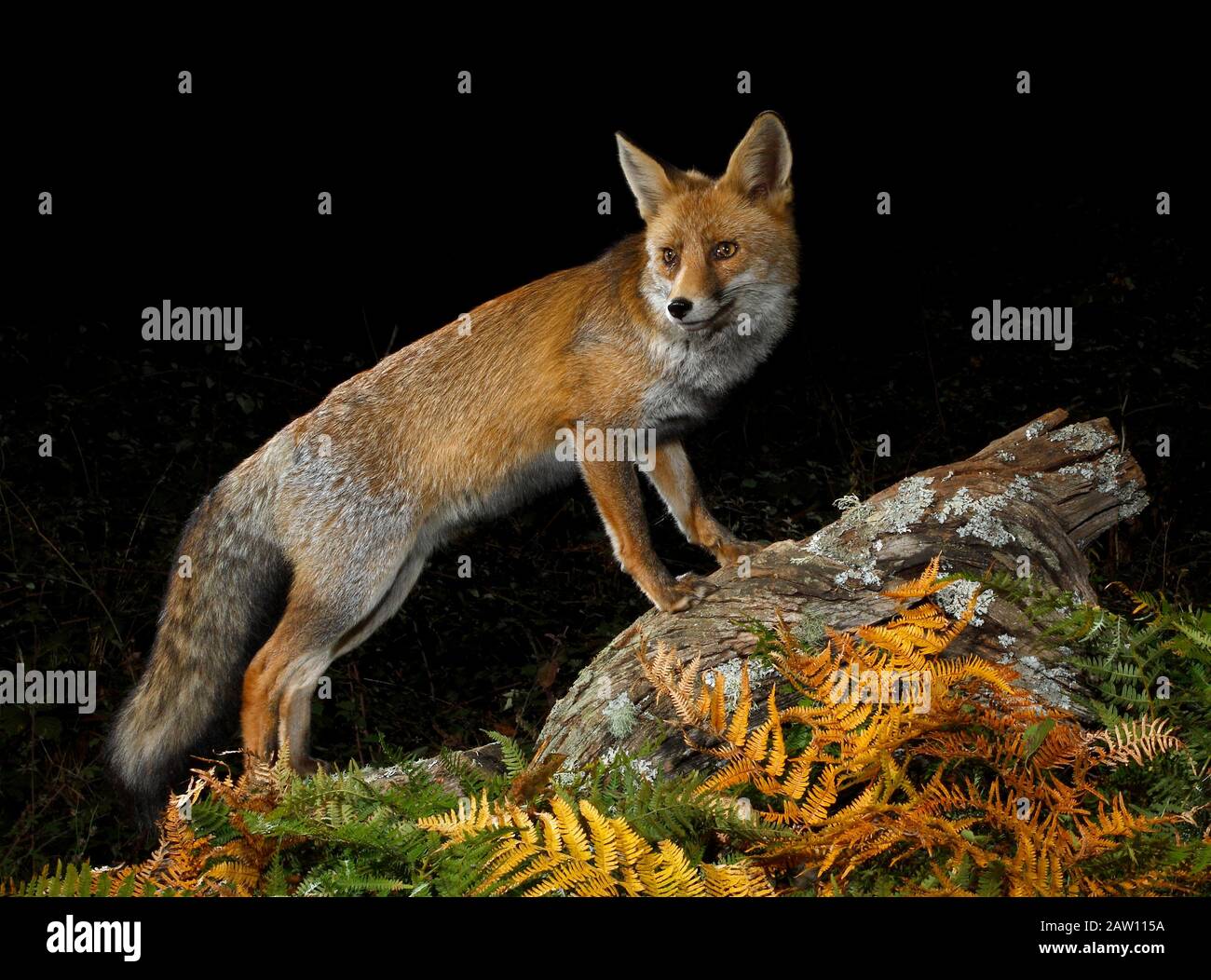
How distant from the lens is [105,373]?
21.0ft

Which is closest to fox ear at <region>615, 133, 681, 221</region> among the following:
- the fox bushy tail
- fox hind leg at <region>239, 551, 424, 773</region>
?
fox hind leg at <region>239, 551, 424, 773</region>

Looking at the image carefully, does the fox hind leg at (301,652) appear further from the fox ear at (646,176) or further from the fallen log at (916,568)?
the fox ear at (646,176)

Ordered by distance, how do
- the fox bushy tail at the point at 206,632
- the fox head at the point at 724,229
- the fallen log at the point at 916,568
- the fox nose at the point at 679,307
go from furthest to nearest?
1. the fox bushy tail at the point at 206,632
2. the fox head at the point at 724,229
3. the fox nose at the point at 679,307
4. the fallen log at the point at 916,568

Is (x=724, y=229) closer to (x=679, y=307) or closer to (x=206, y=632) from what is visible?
(x=679, y=307)

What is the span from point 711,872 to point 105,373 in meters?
5.81

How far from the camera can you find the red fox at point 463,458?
389 centimetres

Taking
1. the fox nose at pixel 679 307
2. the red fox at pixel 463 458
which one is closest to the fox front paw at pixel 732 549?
the red fox at pixel 463 458

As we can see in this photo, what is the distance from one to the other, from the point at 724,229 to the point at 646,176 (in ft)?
1.30

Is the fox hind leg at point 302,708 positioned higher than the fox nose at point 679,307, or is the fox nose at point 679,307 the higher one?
the fox nose at point 679,307

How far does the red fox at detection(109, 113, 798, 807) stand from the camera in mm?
3893

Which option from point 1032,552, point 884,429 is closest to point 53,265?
point 884,429

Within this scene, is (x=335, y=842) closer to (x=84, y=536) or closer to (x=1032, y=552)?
(x=1032, y=552)

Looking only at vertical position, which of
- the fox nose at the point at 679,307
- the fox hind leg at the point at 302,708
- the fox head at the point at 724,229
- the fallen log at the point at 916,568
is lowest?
the fox hind leg at the point at 302,708

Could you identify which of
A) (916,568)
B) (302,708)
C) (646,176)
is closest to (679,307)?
(646,176)
